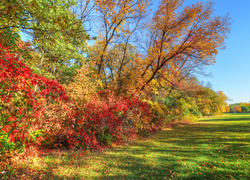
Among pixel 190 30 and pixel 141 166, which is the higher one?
pixel 190 30

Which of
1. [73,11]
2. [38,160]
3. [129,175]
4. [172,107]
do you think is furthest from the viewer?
[172,107]

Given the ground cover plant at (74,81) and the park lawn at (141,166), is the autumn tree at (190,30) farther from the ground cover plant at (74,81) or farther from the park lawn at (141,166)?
the park lawn at (141,166)

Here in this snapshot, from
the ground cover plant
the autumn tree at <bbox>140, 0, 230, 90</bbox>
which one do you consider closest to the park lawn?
the ground cover plant

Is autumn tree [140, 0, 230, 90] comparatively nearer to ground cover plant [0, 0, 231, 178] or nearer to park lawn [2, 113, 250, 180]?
ground cover plant [0, 0, 231, 178]

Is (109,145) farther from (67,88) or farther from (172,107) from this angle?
(172,107)

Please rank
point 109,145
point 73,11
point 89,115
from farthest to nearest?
point 73,11 → point 109,145 → point 89,115

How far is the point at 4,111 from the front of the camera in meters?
3.89

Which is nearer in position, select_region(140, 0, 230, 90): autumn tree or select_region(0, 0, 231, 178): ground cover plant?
select_region(0, 0, 231, 178): ground cover plant

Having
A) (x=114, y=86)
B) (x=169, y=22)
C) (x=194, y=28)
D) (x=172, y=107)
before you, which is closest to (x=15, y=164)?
(x=114, y=86)

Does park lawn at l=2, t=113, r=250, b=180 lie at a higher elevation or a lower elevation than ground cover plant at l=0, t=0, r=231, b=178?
lower

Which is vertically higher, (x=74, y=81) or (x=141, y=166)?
(x=74, y=81)

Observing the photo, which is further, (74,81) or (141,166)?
(74,81)

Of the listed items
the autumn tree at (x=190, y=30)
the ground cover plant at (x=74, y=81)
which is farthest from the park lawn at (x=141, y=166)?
the autumn tree at (x=190, y=30)

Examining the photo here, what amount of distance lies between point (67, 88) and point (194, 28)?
9967 millimetres
